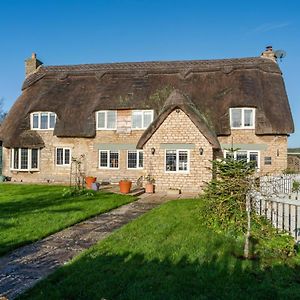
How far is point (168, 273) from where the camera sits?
6.56 m

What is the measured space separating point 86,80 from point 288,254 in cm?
2666

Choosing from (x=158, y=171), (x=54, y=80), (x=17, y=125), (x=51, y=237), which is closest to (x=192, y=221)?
(x=51, y=237)

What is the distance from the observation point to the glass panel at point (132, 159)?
89.7ft

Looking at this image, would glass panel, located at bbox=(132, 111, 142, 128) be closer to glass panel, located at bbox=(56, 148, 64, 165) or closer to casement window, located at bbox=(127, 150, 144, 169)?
casement window, located at bbox=(127, 150, 144, 169)

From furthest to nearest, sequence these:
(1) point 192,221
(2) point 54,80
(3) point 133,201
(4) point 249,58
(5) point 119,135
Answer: (2) point 54,80, (4) point 249,58, (5) point 119,135, (3) point 133,201, (1) point 192,221

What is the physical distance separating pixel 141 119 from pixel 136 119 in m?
0.43

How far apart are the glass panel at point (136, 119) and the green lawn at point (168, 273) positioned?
18356mm

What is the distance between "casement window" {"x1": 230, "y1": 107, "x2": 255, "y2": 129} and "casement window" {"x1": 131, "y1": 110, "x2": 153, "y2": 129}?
249 inches

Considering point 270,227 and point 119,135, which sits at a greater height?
point 119,135

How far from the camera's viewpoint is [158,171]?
2286cm

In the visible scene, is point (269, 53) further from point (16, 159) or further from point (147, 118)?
point (16, 159)

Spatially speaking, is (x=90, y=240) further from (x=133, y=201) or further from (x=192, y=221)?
(x=133, y=201)

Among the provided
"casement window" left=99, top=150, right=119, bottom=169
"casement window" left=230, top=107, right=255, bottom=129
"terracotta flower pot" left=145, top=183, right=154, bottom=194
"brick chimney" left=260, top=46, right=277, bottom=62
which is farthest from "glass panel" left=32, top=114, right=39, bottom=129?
"brick chimney" left=260, top=46, right=277, bottom=62

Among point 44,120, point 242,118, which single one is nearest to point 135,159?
point 44,120
